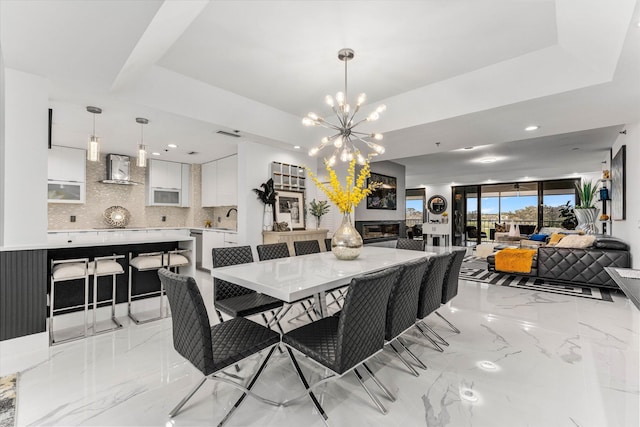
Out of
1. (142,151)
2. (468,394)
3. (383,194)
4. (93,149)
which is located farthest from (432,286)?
(383,194)

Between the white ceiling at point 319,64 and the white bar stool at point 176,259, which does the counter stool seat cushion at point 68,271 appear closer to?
the white bar stool at point 176,259

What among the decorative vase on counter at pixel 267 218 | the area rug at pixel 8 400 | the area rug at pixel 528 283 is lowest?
the area rug at pixel 8 400

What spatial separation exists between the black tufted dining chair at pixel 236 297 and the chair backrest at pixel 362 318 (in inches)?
40.7

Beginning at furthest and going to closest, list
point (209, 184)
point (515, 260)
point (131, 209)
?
1. point (209, 184)
2. point (131, 209)
3. point (515, 260)

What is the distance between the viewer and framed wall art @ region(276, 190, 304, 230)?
5126mm

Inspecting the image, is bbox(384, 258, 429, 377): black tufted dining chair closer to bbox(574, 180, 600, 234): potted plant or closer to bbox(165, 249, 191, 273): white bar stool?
bbox(165, 249, 191, 273): white bar stool

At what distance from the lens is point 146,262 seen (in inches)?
127

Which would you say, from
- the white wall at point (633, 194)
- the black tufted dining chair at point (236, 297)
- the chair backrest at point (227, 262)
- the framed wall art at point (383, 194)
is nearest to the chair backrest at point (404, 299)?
the black tufted dining chair at point (236, 297)

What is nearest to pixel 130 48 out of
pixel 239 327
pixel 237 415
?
pixel 239 327

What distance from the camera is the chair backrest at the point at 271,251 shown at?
A: 10.5 ft

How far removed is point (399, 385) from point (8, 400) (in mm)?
2553

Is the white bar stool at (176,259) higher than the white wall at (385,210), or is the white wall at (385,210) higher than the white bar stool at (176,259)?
the white wall at (385,210)

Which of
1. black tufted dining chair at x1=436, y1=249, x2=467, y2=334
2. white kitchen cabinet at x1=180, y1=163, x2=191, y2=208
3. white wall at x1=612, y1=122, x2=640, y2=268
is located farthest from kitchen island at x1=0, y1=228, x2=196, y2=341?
white wall at x1=612, y1=122, x2=640, y2=268

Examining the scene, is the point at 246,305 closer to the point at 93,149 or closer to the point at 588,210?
the point at 93,149
